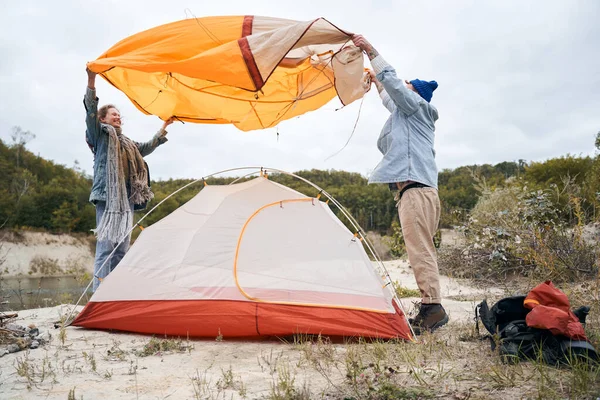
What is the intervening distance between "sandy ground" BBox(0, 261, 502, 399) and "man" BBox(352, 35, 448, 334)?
856 mm

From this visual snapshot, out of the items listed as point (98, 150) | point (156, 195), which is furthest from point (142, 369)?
point (156, 195)

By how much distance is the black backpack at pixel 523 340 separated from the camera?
97.9 inches

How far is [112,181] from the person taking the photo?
4.48m

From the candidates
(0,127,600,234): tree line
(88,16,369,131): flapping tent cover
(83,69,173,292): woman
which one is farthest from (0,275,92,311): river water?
(0,127,600,234): tree line

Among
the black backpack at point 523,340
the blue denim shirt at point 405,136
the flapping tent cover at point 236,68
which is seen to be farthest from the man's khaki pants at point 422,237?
the flapping tent cover at point 236,68

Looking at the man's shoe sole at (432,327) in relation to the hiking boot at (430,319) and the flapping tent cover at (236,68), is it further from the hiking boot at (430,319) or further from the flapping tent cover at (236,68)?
the flapping tent cover at (236,68)

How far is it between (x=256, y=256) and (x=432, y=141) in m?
1.73

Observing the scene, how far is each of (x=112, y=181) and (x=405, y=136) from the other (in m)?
2.76

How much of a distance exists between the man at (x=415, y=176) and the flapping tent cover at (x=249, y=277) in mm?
314

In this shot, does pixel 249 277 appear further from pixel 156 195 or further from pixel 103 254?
pixel 156 195

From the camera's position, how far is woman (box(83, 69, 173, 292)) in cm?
433

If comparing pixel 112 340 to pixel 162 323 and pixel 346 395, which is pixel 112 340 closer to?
pixel 162 323

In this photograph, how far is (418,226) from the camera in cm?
364

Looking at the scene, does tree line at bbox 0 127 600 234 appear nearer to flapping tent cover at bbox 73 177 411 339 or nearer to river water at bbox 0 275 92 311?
river water at bbox 0 275 92 311
